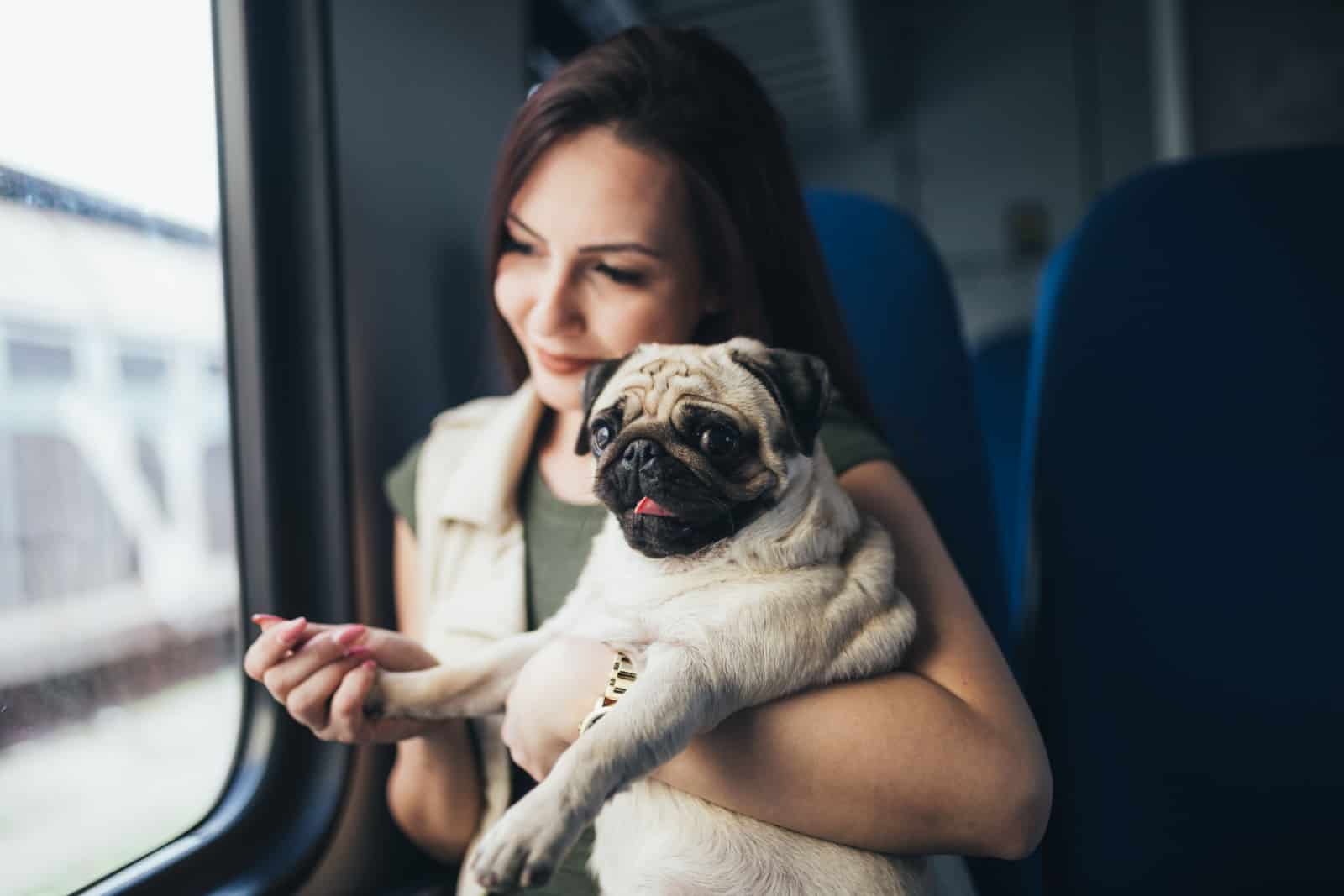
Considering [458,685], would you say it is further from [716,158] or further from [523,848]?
[716,158]

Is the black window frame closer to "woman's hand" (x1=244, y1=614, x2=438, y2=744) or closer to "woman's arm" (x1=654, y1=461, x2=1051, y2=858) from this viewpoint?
"woman's hand" (x1=244, y1=614, x2=438, y2=744)

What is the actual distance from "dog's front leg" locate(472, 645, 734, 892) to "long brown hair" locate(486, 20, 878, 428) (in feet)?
1.50

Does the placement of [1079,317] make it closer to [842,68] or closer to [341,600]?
[341,600]

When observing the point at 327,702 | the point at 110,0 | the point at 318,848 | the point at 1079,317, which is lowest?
the point at 318,848

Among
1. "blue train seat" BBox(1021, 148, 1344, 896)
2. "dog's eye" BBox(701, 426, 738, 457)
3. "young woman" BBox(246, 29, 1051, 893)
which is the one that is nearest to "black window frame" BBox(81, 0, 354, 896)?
"young woman" BBox(246, 29, 1051, 893)

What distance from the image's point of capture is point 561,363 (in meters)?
0.90

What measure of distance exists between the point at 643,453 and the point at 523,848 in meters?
0.30

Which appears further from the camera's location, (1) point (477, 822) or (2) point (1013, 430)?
(2) point (1013, 430)

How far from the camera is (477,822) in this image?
1.01 m

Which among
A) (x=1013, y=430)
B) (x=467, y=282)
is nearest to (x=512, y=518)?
(x=467, y=282)

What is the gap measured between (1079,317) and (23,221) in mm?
1222

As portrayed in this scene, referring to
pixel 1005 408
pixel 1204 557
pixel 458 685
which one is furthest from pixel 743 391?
pixel 1005 408

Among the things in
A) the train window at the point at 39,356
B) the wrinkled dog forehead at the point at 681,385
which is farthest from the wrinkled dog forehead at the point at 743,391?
the train window at the point at 39,356

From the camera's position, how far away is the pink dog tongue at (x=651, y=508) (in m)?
0.65
